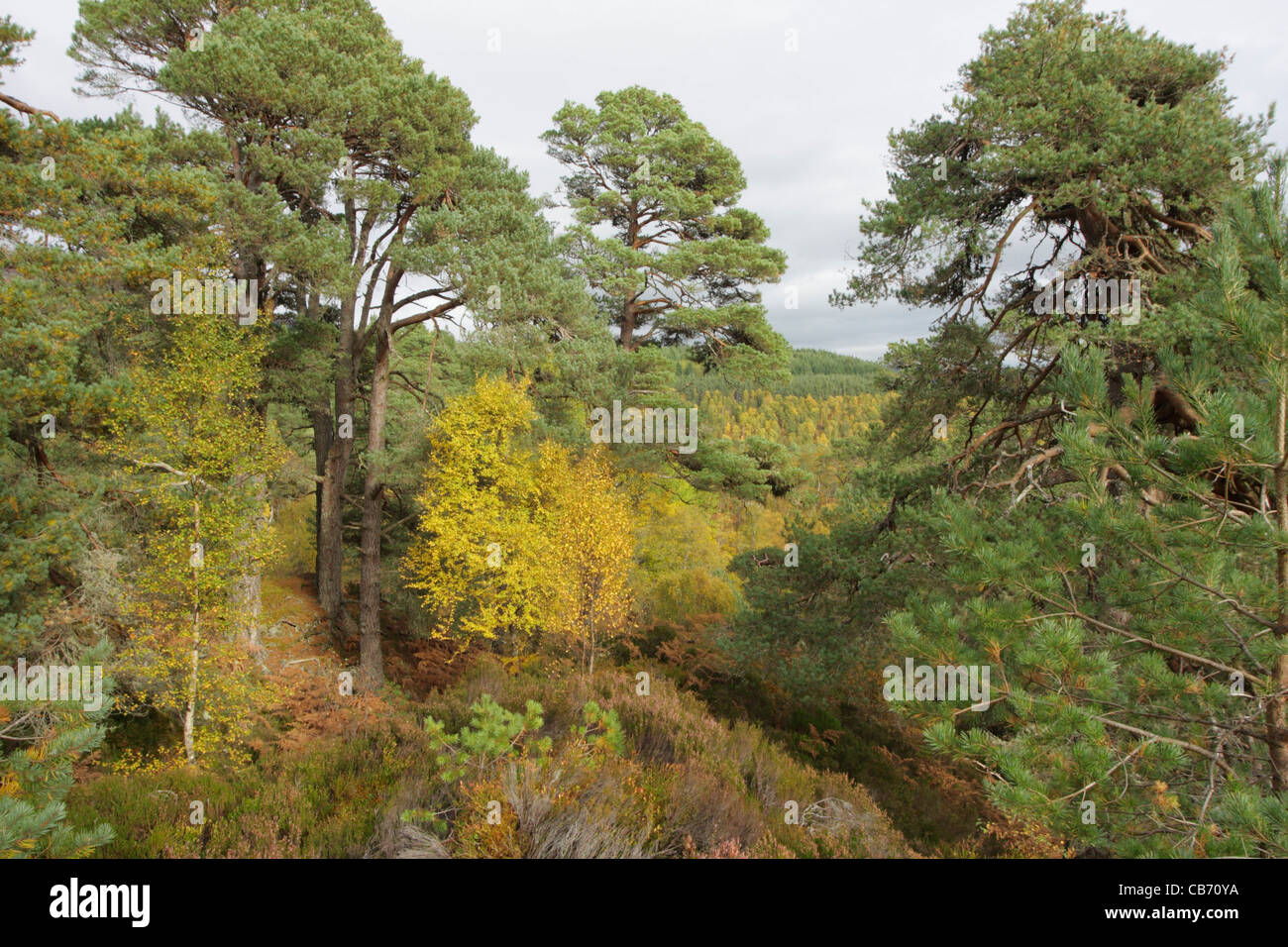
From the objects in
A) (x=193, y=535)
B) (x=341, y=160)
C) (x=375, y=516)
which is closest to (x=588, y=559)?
(x=375, y=516)

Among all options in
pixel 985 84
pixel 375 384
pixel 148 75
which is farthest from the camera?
pixel 375 384

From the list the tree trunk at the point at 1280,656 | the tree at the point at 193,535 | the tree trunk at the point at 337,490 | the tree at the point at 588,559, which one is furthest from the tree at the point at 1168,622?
the tree trunk at the point at 337,490

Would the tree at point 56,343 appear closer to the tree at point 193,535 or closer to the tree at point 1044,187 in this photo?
the tree at point 193,535

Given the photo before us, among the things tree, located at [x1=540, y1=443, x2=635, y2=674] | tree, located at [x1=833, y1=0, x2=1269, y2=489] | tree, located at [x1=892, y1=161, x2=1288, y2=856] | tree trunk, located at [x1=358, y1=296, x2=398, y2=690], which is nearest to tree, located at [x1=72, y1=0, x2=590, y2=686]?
tree trunk, located at [x1=358, y1=296, x2=398, y2=690]

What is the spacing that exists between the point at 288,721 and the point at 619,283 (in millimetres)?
11696

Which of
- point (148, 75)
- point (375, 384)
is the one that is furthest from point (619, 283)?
point (148, 75)

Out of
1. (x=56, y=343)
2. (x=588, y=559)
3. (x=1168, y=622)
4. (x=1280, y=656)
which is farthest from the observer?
(x=588, y=559)

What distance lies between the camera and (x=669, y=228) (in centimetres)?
1703

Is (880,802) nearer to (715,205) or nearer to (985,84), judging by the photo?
(985,84)

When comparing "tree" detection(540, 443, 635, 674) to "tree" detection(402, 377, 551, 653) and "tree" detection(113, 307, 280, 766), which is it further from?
"tree" detection(113, 307, 280, 766)

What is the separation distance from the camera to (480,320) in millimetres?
11867

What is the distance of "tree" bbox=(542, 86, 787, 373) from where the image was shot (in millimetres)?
15508

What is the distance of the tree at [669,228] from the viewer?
1551cm

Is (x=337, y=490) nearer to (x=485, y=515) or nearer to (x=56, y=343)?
(x=485, y=515)
